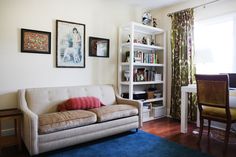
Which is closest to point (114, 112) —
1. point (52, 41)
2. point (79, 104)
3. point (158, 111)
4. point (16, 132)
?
point (79, 104)

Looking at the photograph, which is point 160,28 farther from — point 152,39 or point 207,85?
point 207,85

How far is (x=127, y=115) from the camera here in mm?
2979

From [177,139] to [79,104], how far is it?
1563 mm

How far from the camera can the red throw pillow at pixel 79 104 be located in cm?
287

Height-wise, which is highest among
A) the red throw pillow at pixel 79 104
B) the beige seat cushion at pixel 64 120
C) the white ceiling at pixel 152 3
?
the white ceiling at pixel 152 3

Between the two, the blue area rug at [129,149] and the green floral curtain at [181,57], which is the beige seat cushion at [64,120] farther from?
the green floral curtain at [181,57]

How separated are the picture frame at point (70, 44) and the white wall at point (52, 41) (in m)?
0.07

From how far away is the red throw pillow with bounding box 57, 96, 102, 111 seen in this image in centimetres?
287

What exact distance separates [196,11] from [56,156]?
3476mm

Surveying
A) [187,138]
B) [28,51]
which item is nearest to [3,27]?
[28,51]

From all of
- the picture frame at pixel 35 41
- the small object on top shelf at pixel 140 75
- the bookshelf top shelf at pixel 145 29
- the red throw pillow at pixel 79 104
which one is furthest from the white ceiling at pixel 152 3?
the red throw pillow at pixel 79 104

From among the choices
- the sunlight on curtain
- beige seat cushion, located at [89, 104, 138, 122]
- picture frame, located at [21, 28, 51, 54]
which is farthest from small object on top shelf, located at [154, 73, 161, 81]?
picture frame, located at [21, 28, 51, 54]

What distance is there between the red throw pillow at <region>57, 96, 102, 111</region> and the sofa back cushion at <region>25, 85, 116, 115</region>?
0.42ft

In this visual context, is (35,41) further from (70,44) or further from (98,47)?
(98,47)
